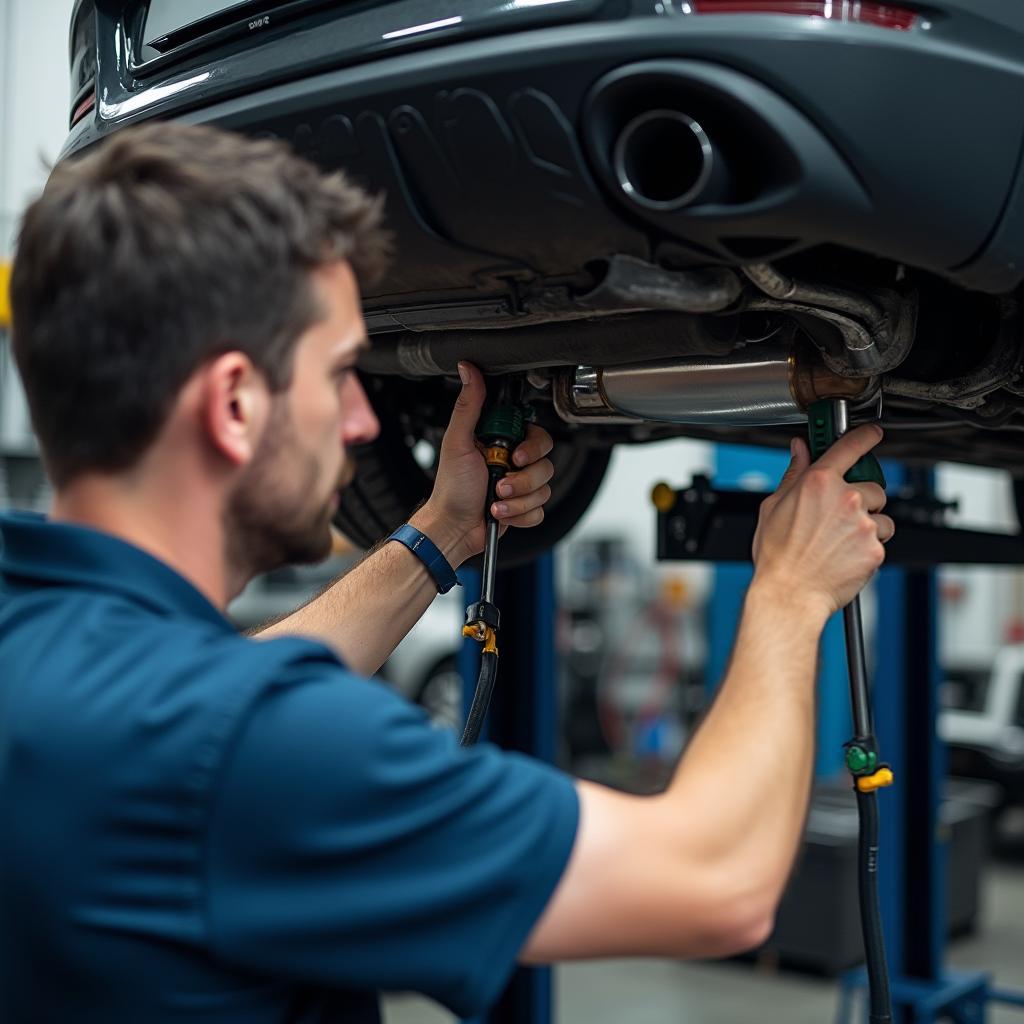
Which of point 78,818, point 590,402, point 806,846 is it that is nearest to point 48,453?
point 78,818

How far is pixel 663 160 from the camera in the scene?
0.98 m

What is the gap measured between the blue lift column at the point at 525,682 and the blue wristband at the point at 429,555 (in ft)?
3.39

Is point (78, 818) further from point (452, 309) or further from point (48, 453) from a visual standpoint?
point (452, 309)

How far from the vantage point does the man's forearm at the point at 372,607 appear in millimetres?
1359

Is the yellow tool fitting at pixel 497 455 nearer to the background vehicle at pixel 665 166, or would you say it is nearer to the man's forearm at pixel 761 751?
the background vehicle at pixel 665 166

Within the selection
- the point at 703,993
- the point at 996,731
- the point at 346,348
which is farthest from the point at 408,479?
the point at 996,731

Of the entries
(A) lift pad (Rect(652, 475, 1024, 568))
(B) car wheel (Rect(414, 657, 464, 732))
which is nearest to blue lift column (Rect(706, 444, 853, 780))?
(B) car wheel (Rect(414, 657, 464, 732))

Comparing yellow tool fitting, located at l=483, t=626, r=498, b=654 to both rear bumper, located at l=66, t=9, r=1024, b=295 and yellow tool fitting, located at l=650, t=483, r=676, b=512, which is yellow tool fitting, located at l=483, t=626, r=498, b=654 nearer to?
rear bumper, located at l=66, t=9, r=1024, b=295

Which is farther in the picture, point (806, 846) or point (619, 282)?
point (806, 846)

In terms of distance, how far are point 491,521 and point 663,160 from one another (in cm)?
53

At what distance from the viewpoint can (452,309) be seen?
1.16 m

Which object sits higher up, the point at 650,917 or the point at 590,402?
the point at 590,402

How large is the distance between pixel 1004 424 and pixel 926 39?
1.92 ft

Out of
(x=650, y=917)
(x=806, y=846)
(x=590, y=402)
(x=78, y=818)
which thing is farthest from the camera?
(x=806, y=846)
